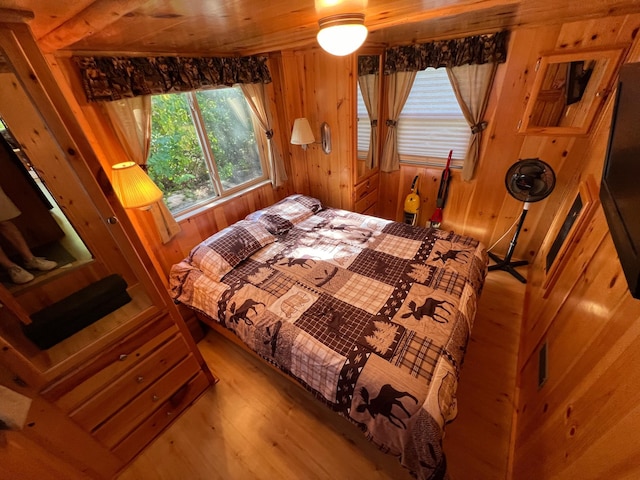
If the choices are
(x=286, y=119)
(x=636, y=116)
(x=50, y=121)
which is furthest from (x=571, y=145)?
(x=50, y=121)

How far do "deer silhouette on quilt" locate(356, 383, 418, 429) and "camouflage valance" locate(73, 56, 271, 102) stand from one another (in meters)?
2.28

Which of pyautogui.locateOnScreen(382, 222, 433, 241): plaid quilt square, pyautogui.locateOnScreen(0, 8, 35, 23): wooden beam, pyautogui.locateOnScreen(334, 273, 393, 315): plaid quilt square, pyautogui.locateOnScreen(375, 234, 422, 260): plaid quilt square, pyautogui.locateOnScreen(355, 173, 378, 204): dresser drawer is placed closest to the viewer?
pyautogui.locateOnScreen(0, 8, 35, 23): wooden beam

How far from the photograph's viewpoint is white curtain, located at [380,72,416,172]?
2586mm

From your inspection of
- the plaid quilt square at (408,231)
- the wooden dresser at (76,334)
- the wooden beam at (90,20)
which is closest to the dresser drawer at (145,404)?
the wooden dresser at (76,334)

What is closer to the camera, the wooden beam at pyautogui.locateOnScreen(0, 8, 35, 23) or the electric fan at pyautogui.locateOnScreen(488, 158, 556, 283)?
the wooden beam at pyautogui.locateOnScreen(0, 8, 35, 23)

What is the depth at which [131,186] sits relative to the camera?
153 cm

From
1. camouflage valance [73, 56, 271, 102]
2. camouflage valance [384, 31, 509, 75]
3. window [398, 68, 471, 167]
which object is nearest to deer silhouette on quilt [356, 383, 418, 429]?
camouflage valance [73, 56, 271, 102]

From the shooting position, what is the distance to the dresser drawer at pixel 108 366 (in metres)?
1.11

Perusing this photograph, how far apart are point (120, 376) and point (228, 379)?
2.40ft

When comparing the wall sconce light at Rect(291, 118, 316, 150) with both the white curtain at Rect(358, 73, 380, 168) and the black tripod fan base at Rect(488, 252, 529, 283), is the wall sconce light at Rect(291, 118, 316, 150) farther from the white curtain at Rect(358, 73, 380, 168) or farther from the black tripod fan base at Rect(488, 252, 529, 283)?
the black tripod fan base at Rect(488, 252, 529, 283)

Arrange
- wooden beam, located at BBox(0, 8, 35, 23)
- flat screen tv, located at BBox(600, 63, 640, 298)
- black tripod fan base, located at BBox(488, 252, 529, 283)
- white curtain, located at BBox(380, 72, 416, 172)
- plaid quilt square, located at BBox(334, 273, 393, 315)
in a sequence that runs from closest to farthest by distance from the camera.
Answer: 1. flat screen tv, located at BBox(600, 63, 640, 298)
2. wooden beam, located at BBox(0, 8, 35, 23)
3. plaid quilt square, located at BBox(334, 273, 393, 315)
4. black tripod fan base, located at BBox(488, 252, 529, 283)
5. white curtain, located at BBox(380, 72, 416, 172)

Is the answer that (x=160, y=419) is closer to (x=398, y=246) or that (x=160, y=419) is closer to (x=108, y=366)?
(x=108, y=366)

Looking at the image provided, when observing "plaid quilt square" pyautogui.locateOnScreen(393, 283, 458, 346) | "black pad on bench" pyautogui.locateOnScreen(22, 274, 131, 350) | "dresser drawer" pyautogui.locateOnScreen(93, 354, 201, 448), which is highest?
"black pad on bench" pyautogui.locateOnScreen(22, 274, 131, 350)

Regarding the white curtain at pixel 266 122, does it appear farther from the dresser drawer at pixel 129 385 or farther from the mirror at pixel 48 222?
the dresser drawer at pixel 129 385
